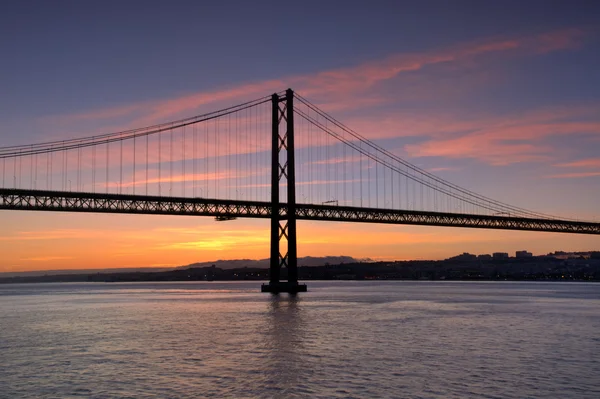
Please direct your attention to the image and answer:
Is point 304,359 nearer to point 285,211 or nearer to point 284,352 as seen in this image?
point 284,352

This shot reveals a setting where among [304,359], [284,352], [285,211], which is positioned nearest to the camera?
[304,359]

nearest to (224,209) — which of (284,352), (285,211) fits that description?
(285,211)

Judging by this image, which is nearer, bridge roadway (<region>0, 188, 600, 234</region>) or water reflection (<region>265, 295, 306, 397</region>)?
water reflection (<region>265, 295, 306, 397</region>)

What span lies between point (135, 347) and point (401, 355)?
12.1 metres

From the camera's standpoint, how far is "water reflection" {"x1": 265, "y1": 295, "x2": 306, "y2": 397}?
836 inches

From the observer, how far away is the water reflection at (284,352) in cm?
2124

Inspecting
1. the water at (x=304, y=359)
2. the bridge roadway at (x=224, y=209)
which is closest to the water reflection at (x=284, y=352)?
the water at (x=304, y=359)

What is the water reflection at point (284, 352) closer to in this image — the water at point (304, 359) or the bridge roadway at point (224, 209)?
the water at point (304, 359)

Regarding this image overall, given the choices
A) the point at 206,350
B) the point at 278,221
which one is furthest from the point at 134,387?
the point at 278,221

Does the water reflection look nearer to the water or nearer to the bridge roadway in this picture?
the water

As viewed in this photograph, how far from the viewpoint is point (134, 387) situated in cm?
2092

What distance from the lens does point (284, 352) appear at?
94.2ft

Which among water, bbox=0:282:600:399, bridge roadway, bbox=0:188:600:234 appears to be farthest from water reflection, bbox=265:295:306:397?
bridge roadway, bbox=0:188:600:234

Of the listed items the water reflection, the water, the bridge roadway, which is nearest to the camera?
the water
